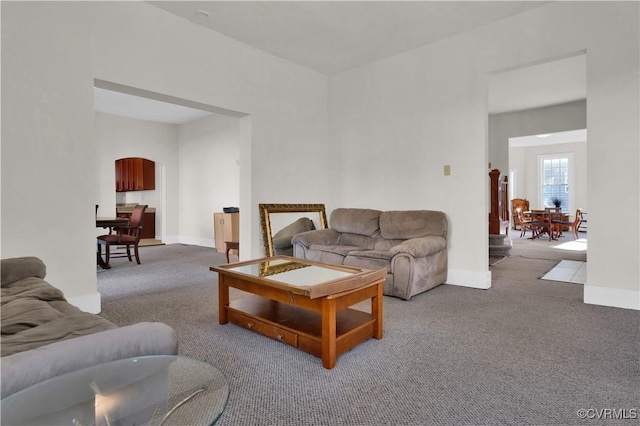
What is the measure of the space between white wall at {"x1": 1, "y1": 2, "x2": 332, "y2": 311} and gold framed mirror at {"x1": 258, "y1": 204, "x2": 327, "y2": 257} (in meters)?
1.48

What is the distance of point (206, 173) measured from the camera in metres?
7.85

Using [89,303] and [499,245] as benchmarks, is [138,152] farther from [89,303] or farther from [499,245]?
[499,245]

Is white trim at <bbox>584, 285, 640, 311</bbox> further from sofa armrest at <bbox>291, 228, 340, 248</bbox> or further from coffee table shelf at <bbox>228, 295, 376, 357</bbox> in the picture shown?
sofa armrest at <bbox>291, 228, 340, 248</bbox>

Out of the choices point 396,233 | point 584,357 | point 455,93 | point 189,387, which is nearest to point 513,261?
point 396,233

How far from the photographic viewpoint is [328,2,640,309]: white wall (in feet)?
10.4

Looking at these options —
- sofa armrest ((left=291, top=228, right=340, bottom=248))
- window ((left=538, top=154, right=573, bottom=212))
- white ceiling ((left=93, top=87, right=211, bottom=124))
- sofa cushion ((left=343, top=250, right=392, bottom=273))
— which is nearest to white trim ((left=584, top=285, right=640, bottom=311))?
sofa cushion ((left=343, top=250, right=392, bottom=273))

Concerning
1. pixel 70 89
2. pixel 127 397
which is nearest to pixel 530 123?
pixel 70 89

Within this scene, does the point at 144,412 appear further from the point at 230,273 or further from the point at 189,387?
the point at 230,273

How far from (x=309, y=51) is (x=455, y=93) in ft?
6.50

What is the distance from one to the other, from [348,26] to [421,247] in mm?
2632

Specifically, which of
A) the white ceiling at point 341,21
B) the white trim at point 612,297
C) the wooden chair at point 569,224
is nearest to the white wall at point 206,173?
the white ceiling at point 341,21

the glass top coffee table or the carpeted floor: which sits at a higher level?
the glass top coffee table

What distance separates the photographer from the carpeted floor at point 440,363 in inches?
64.9

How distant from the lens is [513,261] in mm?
5699
